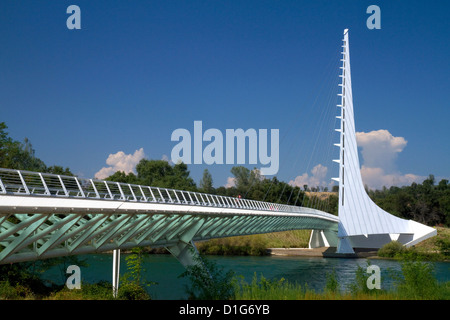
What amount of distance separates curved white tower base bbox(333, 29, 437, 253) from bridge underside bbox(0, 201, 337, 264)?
71.1 ft

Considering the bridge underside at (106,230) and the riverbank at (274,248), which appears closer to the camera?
the bridge underside at (106,230)

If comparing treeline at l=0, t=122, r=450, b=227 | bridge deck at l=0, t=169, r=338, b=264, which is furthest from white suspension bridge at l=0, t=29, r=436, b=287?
treeline at l=0, t=122, r=450, b=227

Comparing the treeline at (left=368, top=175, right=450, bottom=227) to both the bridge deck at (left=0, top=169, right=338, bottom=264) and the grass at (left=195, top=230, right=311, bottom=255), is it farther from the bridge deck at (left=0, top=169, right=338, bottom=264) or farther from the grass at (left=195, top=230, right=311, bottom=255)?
the bridge deck at (left=0, top=169, right=338, bottom=264)

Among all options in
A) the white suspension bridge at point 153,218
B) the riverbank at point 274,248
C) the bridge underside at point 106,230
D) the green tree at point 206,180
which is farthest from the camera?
the green tree at point 206,180

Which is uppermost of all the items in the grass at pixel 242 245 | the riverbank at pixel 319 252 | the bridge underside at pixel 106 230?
the bridge underside at pixel 106 230

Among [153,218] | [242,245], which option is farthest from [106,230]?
[242,245]

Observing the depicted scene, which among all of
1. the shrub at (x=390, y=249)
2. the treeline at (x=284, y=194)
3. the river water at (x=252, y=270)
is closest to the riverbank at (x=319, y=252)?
the shrub at (x=390, y=249)

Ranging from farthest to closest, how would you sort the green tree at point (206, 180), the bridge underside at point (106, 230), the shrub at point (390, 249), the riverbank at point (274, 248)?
1. the green tree at point (206, 180)
2. the riverbank at point (274, 248)
3. the shrub at point (390, 249)
4. the bridge underside at point (106, 230)

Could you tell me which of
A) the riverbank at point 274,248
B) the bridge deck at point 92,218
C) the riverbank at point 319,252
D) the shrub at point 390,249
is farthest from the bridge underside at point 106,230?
the shrub at point 390,249

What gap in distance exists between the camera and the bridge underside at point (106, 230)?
51.3ft

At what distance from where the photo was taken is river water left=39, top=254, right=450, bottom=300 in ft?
108

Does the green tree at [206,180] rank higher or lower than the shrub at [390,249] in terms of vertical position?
higher

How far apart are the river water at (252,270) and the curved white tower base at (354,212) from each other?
4.41 meters

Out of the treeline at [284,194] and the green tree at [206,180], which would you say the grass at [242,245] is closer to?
the treeline at [284,194]
